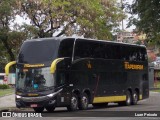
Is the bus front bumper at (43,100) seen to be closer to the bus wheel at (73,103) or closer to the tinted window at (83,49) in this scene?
the bus wheel at (73,103)

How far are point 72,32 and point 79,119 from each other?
94.1ft

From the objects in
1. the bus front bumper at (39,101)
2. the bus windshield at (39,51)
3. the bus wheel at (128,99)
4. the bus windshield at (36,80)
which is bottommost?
the bus wheel at (128,99)

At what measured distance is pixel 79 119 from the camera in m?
19.3

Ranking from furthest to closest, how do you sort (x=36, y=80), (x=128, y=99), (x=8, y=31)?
(x=8, y=31) < (x=128, y=99) < (x=36, y=80)

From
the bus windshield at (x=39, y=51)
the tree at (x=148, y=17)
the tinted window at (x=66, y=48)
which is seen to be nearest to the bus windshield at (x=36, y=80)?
the bus windshield at (x=39, y=51)

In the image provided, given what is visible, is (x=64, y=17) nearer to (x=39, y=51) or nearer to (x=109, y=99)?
(x=109, y=99)

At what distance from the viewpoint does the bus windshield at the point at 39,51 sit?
24172 mm

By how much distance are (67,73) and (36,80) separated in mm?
1755

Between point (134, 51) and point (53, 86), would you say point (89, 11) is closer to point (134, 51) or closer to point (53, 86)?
point (134, 51)

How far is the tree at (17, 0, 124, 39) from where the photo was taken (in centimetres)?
4656

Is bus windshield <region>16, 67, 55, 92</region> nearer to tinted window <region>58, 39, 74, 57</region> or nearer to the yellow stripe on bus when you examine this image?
tinted window <region>58, 39, 74, 57</region>

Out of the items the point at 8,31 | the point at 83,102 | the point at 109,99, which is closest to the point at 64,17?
the point at 8,31

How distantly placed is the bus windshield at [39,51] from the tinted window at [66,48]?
287mm

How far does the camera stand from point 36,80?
79.0 feet
